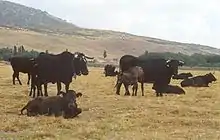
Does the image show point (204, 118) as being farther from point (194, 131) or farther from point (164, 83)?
point (164, 83)

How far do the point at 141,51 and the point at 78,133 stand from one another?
169 meters

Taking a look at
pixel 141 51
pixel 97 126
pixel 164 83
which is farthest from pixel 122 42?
pixel 97 126

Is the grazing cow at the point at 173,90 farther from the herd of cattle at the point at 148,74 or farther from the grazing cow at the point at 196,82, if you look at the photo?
the grazing cow at the point at 196,82

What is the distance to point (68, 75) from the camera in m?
24.6

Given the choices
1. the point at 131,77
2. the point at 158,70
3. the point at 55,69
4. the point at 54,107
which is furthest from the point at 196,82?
the point at 54,107

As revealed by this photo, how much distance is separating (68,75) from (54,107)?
6.91m

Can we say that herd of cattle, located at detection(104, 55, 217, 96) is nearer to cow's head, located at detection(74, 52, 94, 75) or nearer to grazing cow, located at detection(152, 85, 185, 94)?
grazing cow, located at detection(152, 85, 185, 94)

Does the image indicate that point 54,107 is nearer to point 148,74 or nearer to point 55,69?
point 55,69

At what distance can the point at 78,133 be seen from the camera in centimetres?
1416

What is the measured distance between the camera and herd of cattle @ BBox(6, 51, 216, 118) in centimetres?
1780

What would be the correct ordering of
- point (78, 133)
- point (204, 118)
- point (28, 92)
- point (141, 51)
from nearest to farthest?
1. point (78, 133)
2. point (204, 118)
3. point (28, 92)
4. point (141, 51)

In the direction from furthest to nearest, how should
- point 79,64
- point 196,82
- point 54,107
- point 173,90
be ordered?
1. point 196,82
2. point 173,90
3. point 79,64
4. point 54,107

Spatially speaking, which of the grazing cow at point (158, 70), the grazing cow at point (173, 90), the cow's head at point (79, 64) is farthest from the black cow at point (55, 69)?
the grazing cow at point (173, 90)

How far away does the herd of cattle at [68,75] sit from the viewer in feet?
58.4
